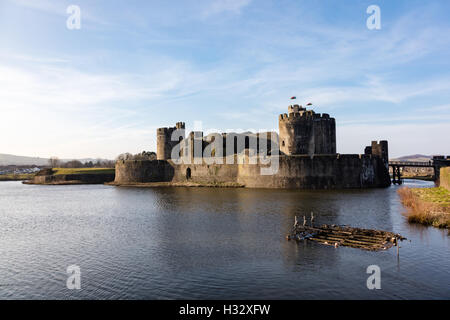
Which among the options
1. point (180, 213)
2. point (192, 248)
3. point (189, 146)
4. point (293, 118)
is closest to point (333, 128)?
point (293, 118)

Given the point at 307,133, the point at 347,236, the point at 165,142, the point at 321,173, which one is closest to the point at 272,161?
the point at 321,173

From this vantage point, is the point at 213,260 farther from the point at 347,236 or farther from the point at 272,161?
the point at 272,161

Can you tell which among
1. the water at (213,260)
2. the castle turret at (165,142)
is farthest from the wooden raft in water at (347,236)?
the castle turret at (165,142)

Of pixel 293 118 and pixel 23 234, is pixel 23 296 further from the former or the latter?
pixel 293 118

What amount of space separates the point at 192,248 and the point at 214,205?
12142mm

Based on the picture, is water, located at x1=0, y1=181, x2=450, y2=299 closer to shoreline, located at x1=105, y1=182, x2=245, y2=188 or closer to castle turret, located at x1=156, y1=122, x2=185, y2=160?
shoreline, located at x1=105, y1=182, x2=245, y2=188

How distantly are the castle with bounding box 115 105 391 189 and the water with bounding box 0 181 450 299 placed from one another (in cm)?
1453

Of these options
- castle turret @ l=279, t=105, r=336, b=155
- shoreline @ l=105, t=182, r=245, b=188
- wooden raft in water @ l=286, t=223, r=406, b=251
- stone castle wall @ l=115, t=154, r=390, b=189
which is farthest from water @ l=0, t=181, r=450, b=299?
shoreline @ l=105, t=182, r=245, b=188

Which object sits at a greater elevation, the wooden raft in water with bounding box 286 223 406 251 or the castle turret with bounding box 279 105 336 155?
the castle turret with bounding box 279 105 336 155

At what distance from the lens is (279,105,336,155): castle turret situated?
3972 centimetres

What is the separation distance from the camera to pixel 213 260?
11336mm

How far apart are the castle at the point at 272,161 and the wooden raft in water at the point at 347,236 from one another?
64.3ft

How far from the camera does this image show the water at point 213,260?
8938mm

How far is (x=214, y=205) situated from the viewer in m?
25.1
